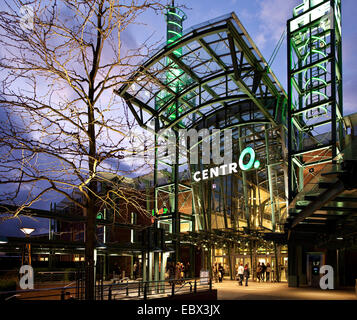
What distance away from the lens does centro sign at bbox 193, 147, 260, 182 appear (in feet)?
98.4

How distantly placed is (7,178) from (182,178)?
88.2ft

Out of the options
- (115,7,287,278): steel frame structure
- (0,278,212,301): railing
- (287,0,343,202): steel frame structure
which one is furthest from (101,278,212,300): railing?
(287,0,343,202): steel frame structure

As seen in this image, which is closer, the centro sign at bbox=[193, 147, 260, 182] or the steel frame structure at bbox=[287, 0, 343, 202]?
the steel frame structure at bbox=[287, 0, 343, 202]

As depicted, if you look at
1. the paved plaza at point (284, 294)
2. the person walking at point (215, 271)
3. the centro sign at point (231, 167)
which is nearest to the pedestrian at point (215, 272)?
the person walking at point (215, 271)

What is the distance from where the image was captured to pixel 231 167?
31.6 m

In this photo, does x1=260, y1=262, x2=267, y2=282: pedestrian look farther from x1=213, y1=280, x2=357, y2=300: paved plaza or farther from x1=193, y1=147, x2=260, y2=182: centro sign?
x1=193, y1=147, x2=260, y2=182: centro sign

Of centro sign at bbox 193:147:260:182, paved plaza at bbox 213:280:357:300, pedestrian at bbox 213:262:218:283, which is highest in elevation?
centro sign at bbox 193:147:260:182

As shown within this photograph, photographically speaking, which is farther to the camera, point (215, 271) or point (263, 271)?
point (215, 271)

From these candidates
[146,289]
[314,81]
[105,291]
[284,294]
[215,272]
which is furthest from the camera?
[215,272]

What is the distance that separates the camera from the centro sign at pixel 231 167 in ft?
98.4

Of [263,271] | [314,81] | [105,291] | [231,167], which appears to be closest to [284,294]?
[263,271]

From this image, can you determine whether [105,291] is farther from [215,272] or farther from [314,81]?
[314,81]

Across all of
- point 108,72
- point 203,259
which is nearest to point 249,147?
point 203,259

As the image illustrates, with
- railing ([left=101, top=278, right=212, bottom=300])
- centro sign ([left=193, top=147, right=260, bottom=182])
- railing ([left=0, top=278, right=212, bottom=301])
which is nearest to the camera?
railing ([left=0, top=278, right=212, bottom=301])
